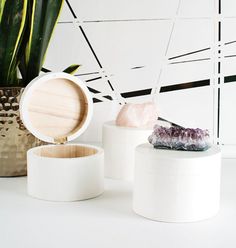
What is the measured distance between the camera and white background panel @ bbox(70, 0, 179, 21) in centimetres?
92

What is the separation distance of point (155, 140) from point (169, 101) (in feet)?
1.21

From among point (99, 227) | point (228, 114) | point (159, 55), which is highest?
point (159, 55)

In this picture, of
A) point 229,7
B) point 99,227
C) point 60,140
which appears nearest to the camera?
point 99,227

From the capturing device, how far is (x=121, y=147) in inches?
28.8

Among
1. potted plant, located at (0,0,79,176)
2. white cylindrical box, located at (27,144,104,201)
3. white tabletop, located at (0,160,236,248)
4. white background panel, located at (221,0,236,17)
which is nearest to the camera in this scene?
white tabletop, located at (0,160,236,248)

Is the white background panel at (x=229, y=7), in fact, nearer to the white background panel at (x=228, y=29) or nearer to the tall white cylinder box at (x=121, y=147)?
the white background panel at (x=228, y=29)

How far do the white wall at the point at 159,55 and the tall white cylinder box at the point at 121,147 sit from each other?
0.70ft

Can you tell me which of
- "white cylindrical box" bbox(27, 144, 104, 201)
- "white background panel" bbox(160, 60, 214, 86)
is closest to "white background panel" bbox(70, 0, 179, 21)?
"white background panel" bbox(160, 60, 214, 86)

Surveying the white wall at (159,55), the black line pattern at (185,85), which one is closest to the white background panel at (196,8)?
the white wall at (159,55)

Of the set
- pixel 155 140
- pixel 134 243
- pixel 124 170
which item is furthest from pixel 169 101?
pixel 134 243

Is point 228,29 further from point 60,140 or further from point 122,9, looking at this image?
point 60,140

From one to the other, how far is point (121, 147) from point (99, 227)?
0.22 m

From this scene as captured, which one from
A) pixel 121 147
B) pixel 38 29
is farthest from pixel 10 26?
pixel 121 147

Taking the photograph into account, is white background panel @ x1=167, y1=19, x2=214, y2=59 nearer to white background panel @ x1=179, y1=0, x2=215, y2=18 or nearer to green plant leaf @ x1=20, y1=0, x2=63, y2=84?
white background panel @ x1=179, y1=0, x2=215, y2=18
